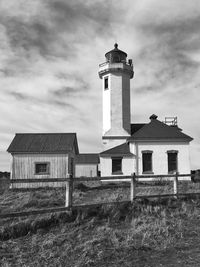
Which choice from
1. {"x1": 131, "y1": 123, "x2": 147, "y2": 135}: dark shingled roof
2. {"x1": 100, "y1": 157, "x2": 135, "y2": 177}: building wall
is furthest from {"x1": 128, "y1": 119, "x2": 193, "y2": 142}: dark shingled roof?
{"x1": 100, "y1": 157, "x2": 135, "y2": 177}: building wall

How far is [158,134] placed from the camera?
92.6ft

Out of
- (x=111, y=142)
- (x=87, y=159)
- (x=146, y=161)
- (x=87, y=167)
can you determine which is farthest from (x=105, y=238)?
(x=87, y=159)

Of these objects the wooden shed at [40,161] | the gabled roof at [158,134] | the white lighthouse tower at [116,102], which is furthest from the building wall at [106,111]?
the wooden shed at [40,161]

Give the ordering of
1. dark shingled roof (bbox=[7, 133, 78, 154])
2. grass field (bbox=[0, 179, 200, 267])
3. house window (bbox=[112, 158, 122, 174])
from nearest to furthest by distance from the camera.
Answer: grass field (bbox=[0, 179, 200, 267]), dark shingled roof (bbox=[7, 133, 78, 154]), house window (bbox=[112, 158, 122, 174])

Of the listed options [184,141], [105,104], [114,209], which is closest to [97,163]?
[105,104]

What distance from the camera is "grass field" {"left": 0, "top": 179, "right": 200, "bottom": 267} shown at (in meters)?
5.30

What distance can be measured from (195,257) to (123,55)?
99.7ft

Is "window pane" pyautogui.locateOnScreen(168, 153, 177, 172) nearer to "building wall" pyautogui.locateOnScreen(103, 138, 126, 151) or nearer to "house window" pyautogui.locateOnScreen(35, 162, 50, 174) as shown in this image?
"building wall" pyautogui.locateOnScreen(103, 138, 126, 151)

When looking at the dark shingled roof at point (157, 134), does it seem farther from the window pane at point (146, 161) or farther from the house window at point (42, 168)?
the house window at point (42, 168)

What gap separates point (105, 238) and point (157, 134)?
22.3 m

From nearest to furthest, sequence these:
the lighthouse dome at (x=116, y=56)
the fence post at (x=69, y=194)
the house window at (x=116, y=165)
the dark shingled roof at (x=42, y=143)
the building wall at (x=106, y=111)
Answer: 1. the fence post at (x=69, y=194)
2. the dark shingled roof at (x=42, y=143)
3. the house window at (x=116, y=165)
4. the building wall at (x=106, y=111)
5. the lighthouse dome at (x=116, y=56)

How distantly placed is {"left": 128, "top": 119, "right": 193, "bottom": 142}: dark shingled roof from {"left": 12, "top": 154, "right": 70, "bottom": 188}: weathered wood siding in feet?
23.0

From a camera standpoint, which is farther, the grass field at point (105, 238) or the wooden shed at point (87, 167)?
the wooden shed at point (87, 167)

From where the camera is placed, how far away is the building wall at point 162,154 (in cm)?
2767
